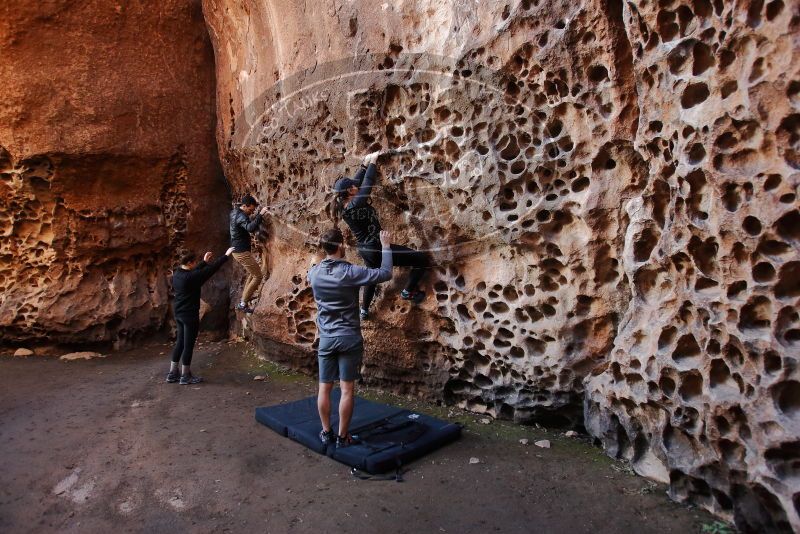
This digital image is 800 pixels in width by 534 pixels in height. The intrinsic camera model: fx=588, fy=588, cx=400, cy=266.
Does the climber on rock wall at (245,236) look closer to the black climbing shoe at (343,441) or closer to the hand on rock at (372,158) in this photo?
the hand on rock at (372,158)

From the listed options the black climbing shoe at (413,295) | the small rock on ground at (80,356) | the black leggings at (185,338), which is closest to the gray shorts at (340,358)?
the black climbing shoe at (413,295)

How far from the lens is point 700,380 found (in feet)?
11.2

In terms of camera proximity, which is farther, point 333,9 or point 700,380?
point 333,9

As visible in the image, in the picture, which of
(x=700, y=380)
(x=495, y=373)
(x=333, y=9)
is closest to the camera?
(x=700, y=380)

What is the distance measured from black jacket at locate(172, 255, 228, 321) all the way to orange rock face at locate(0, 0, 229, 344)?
2198 millimetres

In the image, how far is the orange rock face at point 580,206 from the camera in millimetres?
2963

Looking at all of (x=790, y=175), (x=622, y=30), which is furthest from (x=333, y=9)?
(x=790, y=175)

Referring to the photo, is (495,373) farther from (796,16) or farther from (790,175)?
(796,16)

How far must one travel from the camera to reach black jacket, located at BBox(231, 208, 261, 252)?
663 centimetres

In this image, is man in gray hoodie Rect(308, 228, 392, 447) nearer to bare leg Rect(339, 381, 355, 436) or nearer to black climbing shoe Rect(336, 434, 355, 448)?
bare leg Rect(339, 381, 355, 436)

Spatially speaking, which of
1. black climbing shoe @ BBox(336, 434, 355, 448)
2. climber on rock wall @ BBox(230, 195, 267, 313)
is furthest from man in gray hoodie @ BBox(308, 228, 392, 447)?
climber on rock wall @ BBox(230, 195, 267, 313)

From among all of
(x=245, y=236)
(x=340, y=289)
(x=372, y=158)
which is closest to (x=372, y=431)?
(x=340, y=289)

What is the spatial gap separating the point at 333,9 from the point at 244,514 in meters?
4.64

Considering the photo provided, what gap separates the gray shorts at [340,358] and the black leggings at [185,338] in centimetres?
253
